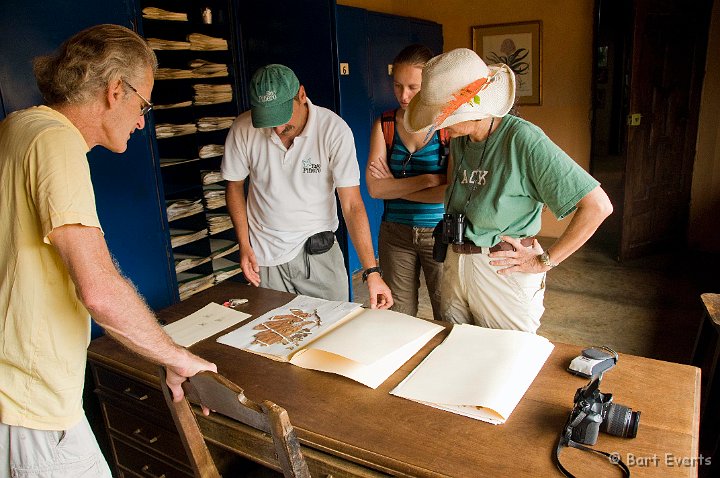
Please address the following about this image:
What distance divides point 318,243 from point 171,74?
5.22ft

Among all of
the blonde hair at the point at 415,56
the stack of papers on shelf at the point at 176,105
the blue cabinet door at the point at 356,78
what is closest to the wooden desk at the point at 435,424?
the blonde hair at the point at 415,56

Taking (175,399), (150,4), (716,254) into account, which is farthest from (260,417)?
(716,254)

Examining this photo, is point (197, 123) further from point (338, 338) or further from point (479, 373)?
point (479, 373)

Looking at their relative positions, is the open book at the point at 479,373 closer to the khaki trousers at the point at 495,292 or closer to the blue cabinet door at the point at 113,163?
the khaki trousers at the point at 495,292

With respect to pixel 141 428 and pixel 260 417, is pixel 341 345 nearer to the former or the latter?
pixel 260 417

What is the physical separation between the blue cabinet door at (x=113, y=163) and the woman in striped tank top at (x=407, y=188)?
122cm

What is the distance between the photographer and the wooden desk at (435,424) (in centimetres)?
113

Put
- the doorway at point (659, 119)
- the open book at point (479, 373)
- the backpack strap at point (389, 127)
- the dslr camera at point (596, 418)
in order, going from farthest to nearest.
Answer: the doorway at point (659, 119) < the backpack strap at point (389, 127) < the open book at point (479, 373) < the dslr camera at point (596, 418)

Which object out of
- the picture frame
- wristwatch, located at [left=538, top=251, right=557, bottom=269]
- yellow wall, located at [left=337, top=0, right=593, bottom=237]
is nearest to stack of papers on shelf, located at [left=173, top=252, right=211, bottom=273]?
wristwatch, located at [left=538, top=251, right=557, bottom=269]

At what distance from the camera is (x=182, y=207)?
11.1 feet

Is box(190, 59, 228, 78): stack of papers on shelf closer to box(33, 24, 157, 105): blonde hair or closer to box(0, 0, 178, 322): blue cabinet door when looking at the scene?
box(0, 0, 178, 322): blue cabinet door

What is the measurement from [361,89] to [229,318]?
3.00 m

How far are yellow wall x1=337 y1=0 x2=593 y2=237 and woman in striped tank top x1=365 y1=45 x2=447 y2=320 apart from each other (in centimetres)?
316

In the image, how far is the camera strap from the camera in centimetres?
109
